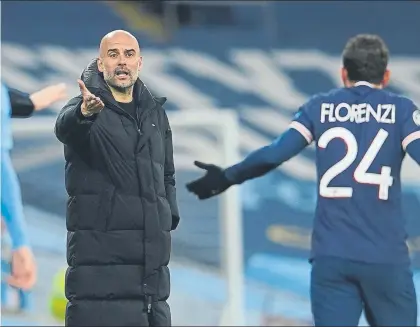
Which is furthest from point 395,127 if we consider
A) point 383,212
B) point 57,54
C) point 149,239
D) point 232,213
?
point 57,54

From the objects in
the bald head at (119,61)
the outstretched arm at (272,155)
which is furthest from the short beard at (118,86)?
the outstretched arm at (272,155)

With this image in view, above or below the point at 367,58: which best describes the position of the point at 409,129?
below

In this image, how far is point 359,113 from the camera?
13.8 ft

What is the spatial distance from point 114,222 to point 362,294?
37.8 inches

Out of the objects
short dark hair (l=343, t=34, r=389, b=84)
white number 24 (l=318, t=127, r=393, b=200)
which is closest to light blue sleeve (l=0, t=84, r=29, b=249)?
white number 24 (l=318, t=127, r=393, b=200)

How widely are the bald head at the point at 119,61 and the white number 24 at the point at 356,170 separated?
81cm

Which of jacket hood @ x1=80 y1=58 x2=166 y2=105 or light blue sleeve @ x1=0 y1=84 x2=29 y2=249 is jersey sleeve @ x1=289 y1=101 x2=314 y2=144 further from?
light blue sleeve @ x1=0 y1=84 x2=29 y2=249

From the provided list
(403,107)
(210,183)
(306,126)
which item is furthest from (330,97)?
(210,183)

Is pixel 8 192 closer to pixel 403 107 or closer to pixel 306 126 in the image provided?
pixel 306 126

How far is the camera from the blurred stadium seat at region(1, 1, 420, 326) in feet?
24.3

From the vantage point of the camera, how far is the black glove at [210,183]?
4.63 m

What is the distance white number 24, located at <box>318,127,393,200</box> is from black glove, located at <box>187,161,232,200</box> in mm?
571

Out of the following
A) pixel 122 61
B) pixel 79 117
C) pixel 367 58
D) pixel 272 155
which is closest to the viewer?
pixel 79 117

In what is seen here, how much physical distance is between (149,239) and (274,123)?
376 centimetres
